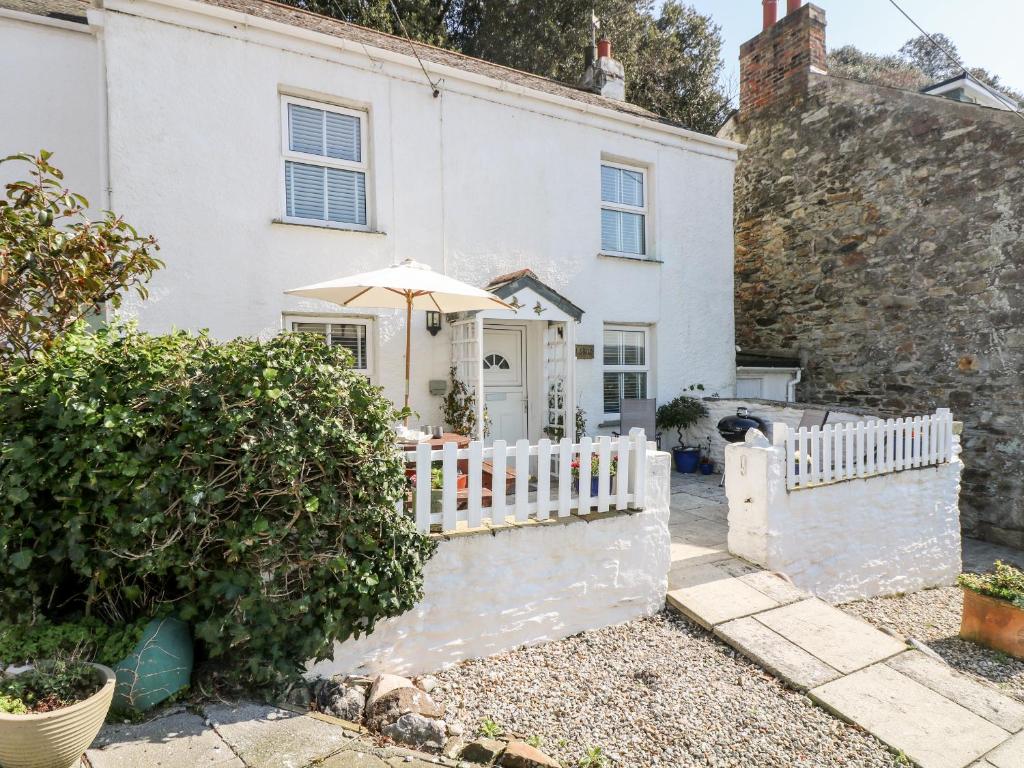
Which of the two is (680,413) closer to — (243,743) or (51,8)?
(243,743)

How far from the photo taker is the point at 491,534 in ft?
13.1

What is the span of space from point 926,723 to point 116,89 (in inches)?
350

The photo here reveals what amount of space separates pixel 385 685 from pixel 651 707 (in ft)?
5.23

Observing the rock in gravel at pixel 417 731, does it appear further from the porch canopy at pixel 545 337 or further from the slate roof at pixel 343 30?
the slate roof at pixel 343 30

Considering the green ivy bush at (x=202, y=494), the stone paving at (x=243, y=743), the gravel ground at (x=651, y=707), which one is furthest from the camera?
the gravel ground at (x=651, y=707)

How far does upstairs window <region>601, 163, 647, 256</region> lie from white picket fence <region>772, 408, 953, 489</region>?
4508mm

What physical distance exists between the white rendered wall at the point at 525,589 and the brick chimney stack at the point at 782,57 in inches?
403

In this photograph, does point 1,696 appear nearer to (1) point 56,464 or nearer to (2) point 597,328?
(1) point 56,464

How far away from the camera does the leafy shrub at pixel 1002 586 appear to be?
17.4ft

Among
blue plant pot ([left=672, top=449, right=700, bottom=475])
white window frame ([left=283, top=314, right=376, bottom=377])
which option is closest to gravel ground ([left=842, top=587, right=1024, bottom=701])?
blue plant pot ([left=672, top=449, right=700, bottom=475])

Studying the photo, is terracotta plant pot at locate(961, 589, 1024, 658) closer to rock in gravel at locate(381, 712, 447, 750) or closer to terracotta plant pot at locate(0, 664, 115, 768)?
rock in gravel at locate(381, 712, 447, 750)

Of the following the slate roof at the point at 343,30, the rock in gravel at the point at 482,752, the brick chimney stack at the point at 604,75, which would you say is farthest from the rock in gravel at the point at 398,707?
the brick chimney stack at the point at 604,75

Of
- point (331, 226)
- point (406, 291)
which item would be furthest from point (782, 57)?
point (406, 291)

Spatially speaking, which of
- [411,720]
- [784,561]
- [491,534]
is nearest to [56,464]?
[411,720]
